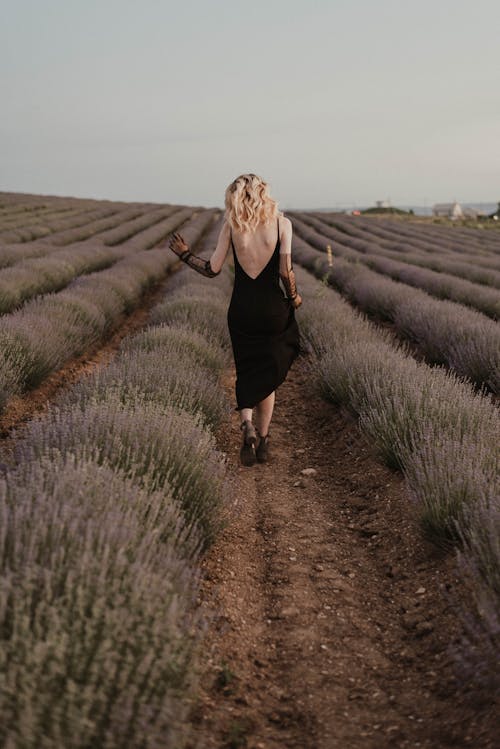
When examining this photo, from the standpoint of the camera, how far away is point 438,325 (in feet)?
24.0

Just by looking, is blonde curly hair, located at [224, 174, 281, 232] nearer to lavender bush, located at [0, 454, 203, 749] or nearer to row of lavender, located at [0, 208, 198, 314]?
lavender bush, located at [0, 454, 203, 749]

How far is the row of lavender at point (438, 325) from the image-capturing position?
6.18m

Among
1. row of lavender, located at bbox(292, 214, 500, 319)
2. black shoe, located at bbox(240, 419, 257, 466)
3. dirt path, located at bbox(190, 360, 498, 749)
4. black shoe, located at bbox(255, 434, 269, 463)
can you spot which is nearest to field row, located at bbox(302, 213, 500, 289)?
row of lavender, located at bbox(292, 214, 500, 319)

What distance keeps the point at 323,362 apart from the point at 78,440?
3137mm

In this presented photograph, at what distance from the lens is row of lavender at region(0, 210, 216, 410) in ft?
17.9

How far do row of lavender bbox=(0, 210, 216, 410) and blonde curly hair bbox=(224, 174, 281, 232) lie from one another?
82.0 inches

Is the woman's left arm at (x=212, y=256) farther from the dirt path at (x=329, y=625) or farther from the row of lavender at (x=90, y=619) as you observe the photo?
the row of lavender at (x=90, y=619)

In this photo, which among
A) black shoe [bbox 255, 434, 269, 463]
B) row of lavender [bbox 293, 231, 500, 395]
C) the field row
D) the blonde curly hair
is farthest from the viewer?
the field row

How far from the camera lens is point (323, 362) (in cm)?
569

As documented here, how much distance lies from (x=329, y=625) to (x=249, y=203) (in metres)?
2.29

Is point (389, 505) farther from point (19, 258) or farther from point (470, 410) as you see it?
point (19, 258)

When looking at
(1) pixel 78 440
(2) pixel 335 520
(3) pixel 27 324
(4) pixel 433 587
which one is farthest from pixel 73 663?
(3) pixel 27 324

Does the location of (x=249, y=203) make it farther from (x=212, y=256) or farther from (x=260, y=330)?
(x=260, y=330)

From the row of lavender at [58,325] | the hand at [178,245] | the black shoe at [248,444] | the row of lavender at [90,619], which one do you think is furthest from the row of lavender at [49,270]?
the row of lavender at [90,619]
